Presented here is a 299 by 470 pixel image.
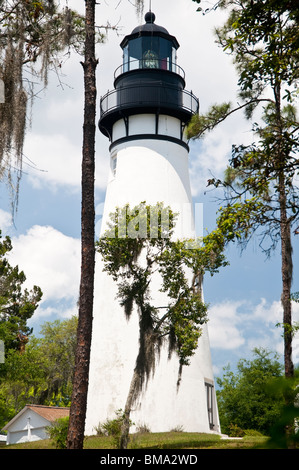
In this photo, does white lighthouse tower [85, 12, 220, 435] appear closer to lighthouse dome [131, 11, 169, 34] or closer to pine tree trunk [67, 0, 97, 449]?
lighthouse dome [131, 11, 169, 34]

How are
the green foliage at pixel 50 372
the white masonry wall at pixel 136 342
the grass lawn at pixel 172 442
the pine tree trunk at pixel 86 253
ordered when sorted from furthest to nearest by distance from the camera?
the green foliage at pixel 50 372 < the white masonry wall at pixel 136 342 < the grass lawn at pixel 172 442 < the pine tree trunk at pixel 86 253

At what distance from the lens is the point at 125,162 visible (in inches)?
1003

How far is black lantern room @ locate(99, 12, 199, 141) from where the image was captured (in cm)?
2597

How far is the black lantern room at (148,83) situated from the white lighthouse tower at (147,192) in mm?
53

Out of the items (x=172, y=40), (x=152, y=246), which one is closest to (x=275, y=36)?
(x=152, y=246)

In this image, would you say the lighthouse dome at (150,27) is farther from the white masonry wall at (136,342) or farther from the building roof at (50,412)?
the building roof at (50,412)

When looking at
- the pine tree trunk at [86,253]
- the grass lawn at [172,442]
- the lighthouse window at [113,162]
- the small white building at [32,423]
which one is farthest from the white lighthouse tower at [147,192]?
the pine tree trunk at [86,253]

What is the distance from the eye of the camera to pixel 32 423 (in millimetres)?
31891

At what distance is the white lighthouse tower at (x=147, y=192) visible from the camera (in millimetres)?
21391

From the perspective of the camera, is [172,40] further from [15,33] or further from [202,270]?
[15,33]

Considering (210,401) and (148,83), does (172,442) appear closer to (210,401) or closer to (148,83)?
(210,401)

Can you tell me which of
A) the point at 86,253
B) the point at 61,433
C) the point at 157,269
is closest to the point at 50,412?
the point at 61,433

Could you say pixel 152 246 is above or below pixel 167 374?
above
